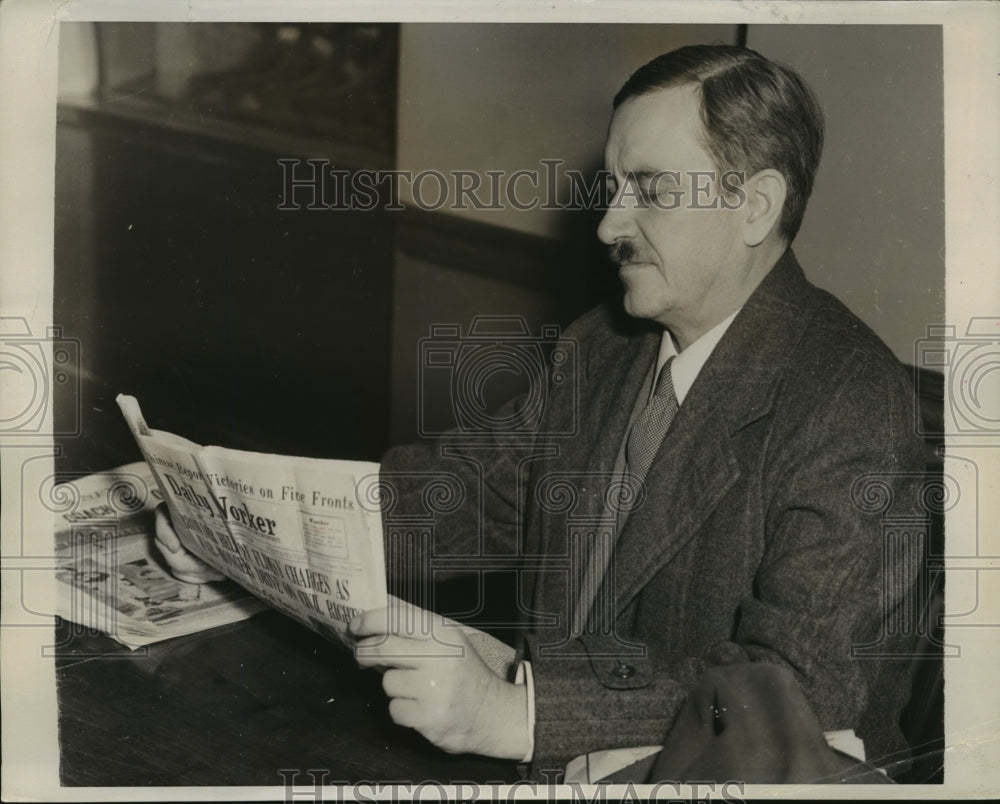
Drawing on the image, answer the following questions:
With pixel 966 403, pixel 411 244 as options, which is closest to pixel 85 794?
pixel 411 244

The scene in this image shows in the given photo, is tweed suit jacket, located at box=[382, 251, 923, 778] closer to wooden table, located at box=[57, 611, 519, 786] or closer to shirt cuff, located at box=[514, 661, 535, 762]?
shirt cuff, located at box=[514, 661, 535, 762]

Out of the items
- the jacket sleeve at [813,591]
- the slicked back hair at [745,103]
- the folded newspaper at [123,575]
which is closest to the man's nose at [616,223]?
the slicked back hair at [745,103]

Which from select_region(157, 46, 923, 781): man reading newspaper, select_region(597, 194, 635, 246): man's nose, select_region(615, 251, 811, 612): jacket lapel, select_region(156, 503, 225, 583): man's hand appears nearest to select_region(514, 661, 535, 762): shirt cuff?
select_region(157, 46, 923, 781): man reading newspaper

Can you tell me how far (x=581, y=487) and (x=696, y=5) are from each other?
666 mm

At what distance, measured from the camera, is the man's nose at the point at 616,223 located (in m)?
1.26

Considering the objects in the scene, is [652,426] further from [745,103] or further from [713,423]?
[745,103]

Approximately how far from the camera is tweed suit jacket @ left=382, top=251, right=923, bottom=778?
108 centimetres

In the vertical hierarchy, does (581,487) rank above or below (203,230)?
below

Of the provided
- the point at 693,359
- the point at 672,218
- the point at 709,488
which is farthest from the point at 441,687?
the point at 672,218

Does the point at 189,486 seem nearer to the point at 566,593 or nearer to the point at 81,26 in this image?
the point at 566,593

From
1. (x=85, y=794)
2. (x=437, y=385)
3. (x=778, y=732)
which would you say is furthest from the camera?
(x=437, y=385)

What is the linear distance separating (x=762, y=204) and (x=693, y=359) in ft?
0.74

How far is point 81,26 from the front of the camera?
4.10 ft

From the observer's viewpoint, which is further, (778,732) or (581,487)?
(581,487)
